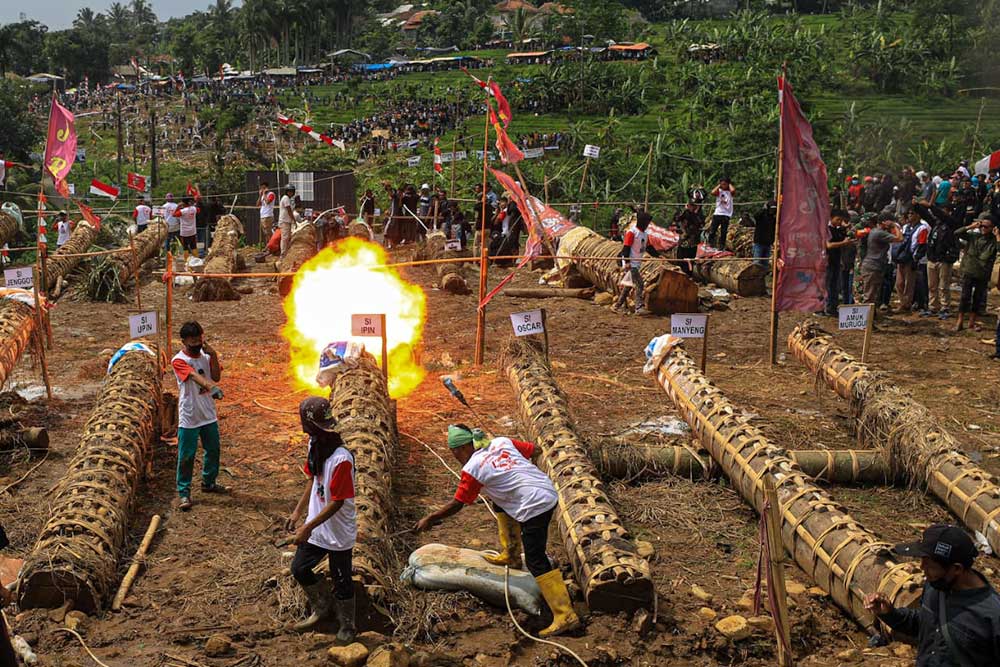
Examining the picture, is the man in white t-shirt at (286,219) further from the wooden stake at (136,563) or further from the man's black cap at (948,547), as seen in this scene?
the man's black cap at (948,547)

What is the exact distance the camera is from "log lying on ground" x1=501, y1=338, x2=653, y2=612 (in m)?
6.68

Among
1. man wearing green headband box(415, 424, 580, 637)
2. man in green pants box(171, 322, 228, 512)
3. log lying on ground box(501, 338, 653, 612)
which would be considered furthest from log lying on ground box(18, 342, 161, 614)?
log lying on ground box(501, 338, 653, 612)

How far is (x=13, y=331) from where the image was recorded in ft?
39.2

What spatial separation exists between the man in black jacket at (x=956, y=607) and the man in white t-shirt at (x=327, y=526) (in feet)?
10.9

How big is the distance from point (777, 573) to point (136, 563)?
183 inches

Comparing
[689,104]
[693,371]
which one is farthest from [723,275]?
[689,104]

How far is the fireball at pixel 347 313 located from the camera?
13164 millimetres

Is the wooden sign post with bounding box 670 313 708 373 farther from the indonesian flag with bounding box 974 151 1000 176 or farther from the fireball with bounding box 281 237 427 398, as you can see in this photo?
the indonesian flag with bounding box 974 151 1000 176

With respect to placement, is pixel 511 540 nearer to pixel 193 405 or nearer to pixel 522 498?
pixel 522 498

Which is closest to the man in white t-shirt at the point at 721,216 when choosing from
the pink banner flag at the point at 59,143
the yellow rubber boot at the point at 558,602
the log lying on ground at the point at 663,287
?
the log lying on ground at the point at 663,287

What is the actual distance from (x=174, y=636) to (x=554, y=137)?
1527 inches

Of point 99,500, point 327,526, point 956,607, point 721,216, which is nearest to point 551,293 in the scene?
point 721,216

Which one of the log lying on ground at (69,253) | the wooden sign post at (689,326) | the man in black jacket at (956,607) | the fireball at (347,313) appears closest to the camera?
the man in black jacket at (956,607)

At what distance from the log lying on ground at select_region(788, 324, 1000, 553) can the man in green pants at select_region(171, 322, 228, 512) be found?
624 centimetres
